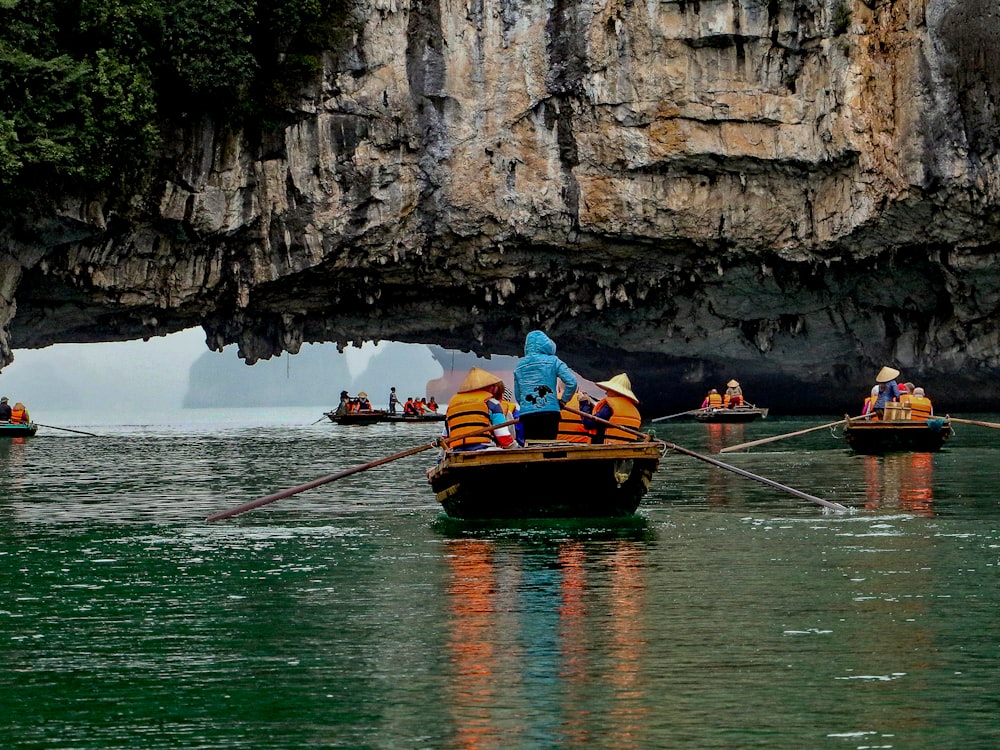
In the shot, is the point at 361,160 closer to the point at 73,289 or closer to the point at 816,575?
the point at 73,289

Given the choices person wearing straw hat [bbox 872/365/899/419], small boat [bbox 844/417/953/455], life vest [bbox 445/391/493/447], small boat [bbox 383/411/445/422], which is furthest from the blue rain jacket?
small boat [bbox 383/411/445/422]

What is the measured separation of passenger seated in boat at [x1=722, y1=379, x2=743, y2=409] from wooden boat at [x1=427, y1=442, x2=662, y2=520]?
32.2 meters

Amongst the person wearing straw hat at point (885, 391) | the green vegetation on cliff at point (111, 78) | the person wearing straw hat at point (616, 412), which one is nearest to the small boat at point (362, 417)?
the green vegetation on cliff at point (111, 78)

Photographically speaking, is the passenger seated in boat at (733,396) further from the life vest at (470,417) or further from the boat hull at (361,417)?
the life vest at (470,417)

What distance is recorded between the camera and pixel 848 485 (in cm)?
1914

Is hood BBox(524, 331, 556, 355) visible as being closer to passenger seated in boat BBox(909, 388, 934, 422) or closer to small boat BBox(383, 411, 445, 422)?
passenger seated in boat BBox(909, 388, 934, 422)

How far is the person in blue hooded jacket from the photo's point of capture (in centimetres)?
1437

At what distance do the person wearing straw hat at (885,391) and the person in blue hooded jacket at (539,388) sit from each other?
49.8ft

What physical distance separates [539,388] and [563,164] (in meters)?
22.9

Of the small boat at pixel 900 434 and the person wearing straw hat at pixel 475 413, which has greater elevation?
the person wearing straw hat at pixel 475 413

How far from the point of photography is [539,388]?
47.3 feet

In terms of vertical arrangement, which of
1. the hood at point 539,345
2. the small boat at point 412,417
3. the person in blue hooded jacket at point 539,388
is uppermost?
the hood at point 539,345

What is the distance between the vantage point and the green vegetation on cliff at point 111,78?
2986cm

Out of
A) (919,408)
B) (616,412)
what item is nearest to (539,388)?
(616,412)
